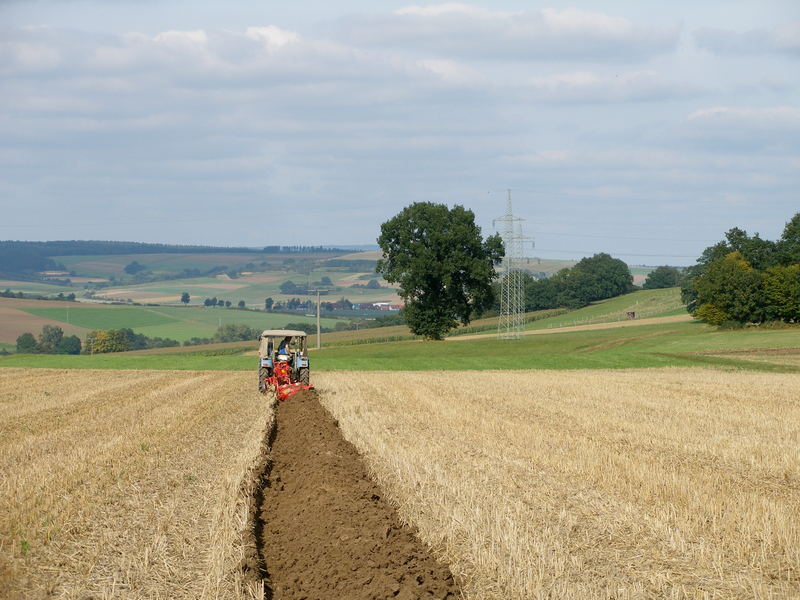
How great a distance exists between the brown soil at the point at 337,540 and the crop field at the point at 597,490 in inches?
13.9

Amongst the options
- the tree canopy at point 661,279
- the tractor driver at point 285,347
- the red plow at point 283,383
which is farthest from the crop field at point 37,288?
the red plow at point 283,383

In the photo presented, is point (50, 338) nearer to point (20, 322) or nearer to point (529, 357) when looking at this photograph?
point (20, 322)

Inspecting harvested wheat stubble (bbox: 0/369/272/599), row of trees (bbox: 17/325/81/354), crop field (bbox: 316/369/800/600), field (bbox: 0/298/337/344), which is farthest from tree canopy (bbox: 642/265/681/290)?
harvested wheat stubble (bbox: 0/369/272/599)

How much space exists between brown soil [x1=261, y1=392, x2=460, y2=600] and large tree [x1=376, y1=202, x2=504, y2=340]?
60.3 metres

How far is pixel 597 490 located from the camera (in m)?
12.1

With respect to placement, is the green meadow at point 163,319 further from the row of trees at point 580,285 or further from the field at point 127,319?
the row of trees at point 580,285

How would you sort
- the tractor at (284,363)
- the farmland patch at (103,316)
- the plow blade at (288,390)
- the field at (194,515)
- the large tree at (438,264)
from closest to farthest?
the field at (194,515) < the plow blade at (288,390) < the tractor at (284,363) < the large tree at (438,264) < the farmland patch at (103,316)

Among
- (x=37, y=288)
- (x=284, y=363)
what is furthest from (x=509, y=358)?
(x=37, y=288)

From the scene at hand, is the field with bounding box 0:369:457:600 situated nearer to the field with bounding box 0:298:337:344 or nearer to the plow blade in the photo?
the plow blade

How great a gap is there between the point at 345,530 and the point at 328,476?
306 centimetres

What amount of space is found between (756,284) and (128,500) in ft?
255

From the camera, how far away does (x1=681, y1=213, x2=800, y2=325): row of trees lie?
262 ft

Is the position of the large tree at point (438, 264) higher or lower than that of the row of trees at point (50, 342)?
higher

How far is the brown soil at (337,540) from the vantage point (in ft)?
26.4
